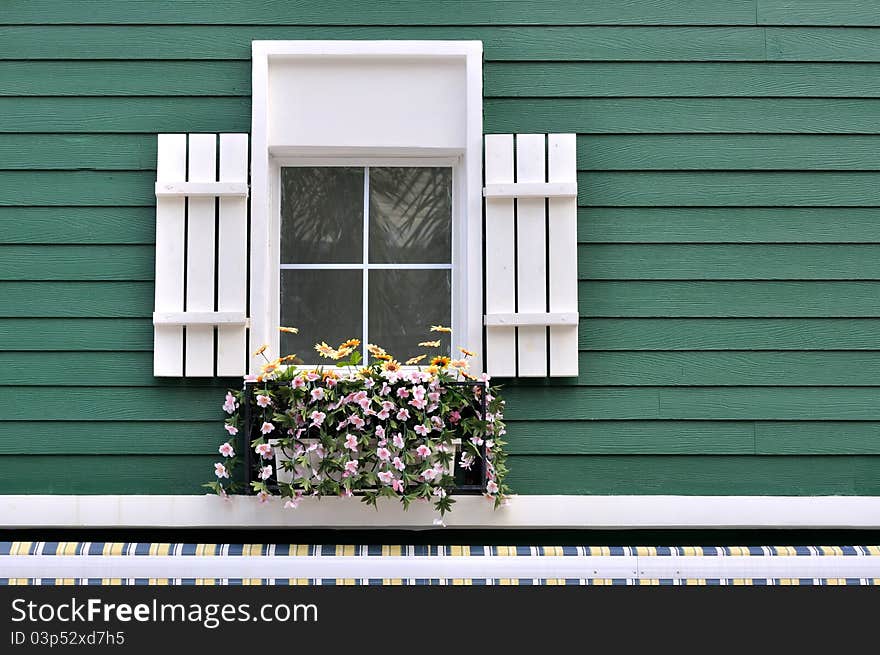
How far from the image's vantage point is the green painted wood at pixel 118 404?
2.66m

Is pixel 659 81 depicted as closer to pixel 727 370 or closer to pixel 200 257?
pixel 727 370

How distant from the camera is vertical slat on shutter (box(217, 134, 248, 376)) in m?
2.62

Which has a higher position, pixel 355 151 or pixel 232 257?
pixel 355 151

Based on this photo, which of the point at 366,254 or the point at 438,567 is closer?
the point at 438,567

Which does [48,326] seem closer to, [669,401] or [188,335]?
[188,335]

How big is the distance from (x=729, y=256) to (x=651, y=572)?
0.95m

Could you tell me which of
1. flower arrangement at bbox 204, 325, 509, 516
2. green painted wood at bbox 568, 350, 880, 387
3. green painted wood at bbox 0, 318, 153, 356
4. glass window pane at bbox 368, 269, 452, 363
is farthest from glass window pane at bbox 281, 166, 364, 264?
green painted wood at bbox 568, 350, 880, 387

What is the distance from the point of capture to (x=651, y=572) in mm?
2502

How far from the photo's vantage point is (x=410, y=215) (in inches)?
110

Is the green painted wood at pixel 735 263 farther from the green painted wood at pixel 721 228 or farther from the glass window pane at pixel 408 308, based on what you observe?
the glass window pane at pixel 408 308

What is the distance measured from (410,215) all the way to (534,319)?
0.52m

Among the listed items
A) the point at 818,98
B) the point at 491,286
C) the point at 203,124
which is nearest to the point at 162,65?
the point at 203,124

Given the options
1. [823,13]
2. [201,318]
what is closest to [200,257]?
[201,318]

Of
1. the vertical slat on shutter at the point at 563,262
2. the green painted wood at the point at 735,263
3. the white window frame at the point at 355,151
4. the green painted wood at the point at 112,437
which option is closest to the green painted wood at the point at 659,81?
the white window frame at the point at 355,151
